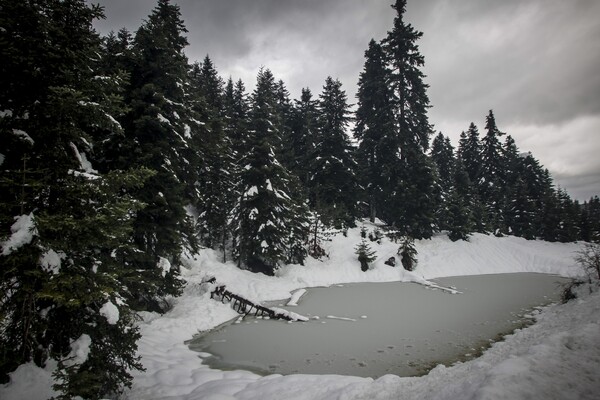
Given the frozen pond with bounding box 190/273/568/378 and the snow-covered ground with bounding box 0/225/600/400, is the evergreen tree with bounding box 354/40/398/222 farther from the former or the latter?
the snow-covered ground with bounding box 0/225/600/400

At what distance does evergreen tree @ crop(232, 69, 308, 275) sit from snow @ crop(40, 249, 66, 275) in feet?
54.6

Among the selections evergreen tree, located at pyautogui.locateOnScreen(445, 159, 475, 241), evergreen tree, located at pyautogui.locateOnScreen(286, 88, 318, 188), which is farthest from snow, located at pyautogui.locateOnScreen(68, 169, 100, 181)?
evergreen tree, located at pyautogui.locateOnScreen(445, 159, 475, 241)

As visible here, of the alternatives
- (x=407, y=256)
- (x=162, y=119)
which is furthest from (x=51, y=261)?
(x=407, y=256)

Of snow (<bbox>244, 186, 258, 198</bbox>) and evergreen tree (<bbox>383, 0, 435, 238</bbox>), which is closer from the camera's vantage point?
snow (<bbox>244, 186, 258, 198</bbox>)

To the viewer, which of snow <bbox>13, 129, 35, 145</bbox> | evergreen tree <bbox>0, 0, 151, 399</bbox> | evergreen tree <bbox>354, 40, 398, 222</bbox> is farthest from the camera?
evergreen tree <bbox>354, 40, 398, 222</bbox>

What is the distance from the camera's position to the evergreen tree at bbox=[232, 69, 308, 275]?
875 inches

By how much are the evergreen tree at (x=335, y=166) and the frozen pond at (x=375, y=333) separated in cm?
1507

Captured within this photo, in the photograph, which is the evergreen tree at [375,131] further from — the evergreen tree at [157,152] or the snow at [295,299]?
the evergreen tree at [157,152]

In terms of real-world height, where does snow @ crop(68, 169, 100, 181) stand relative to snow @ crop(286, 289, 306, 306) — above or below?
above

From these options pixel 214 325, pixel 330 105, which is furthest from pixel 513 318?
pixel 330 105

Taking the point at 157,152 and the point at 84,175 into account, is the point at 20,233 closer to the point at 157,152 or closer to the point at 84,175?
the point at 84,175

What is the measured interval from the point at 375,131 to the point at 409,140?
4.42 meters

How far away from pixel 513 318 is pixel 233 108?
37.6 m

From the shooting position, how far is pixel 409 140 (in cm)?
3503
